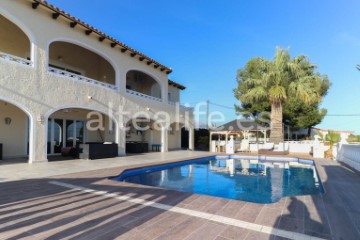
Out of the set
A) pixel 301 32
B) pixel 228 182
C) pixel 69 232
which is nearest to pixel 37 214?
pixel 69 232

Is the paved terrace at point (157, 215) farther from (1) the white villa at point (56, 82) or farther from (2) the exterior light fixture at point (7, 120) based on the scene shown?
(2) the exterior light fixture at point (7, 120)

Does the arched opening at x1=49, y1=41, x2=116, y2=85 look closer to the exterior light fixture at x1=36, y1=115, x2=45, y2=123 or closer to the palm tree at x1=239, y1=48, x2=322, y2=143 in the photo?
the exterior light fixture at x1=36, y1=115, x2=45, y2=123

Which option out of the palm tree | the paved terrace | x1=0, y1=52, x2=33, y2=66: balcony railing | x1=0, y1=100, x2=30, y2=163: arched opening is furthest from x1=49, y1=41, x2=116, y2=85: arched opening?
the palm tree

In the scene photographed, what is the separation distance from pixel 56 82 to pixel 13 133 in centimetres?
401

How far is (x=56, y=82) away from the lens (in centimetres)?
1142

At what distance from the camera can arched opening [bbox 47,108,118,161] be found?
13.2 metres

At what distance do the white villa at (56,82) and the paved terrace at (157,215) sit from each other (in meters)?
5.39

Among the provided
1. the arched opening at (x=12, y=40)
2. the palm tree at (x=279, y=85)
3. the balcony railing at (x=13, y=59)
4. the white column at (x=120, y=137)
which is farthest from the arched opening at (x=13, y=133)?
the palm tree at (x=279, y=85)

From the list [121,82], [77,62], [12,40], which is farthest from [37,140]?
[77,62]

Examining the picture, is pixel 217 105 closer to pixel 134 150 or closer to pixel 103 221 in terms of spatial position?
pixel 134 150

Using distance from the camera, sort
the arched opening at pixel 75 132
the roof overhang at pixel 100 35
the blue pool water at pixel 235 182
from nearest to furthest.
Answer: the blue pool water at pixel 235 182 → the roof overhang at pixel 100 35 → the arched opening at pixel 75 132

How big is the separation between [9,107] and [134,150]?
27.1ft

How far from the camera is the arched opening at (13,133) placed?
38.7 ft

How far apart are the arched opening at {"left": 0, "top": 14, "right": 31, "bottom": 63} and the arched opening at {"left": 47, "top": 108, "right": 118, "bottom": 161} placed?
3975mm
